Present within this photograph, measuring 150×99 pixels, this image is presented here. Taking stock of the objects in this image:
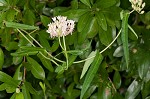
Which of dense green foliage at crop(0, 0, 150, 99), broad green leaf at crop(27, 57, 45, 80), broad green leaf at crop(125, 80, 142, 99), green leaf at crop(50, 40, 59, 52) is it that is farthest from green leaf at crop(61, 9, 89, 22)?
broad green leaf at crop(125, 80, 142, 99)

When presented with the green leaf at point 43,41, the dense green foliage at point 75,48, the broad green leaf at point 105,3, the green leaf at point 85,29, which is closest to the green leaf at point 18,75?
the dense green foliage at point 75,48

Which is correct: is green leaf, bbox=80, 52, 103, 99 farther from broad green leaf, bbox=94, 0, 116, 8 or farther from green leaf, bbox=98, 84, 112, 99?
green leaf, bbox=98, 84, 112, 99

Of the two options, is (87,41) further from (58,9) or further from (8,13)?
(8,13)

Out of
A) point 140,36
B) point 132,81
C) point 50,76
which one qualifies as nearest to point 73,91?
point 50,76

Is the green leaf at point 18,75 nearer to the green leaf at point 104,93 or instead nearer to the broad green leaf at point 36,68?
the broad green leaf at point 36,68

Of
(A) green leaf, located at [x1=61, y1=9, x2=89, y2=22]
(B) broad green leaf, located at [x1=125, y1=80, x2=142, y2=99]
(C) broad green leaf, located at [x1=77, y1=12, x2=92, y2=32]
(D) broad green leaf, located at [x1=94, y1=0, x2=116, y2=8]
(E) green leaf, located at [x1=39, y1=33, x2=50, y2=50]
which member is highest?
(D) broad green leaf, located at [x1=94, y1=0, x2=116, y2=8]

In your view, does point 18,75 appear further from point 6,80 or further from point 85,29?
point 85,29

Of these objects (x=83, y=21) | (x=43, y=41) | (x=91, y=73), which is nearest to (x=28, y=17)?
(x=43, y=41)
